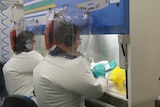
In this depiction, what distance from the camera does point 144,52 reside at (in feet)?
4.68

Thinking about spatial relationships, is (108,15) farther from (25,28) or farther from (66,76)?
(25,28)

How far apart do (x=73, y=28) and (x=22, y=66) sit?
1085 mm

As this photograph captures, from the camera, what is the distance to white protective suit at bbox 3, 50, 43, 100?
240 cm

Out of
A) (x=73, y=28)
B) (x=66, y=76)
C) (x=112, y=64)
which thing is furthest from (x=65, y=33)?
(x=112, y=64)

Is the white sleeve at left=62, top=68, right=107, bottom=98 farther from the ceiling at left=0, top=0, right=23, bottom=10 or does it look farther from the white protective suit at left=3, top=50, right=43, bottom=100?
the ceiling at left=0, top=0, right=23, bottom=10

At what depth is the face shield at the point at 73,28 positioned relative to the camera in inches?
60.7

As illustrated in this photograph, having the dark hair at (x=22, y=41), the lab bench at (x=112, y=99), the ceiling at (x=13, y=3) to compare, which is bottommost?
the lab bench at (x=112, y=99)

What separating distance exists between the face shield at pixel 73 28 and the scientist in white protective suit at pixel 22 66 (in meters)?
0.88

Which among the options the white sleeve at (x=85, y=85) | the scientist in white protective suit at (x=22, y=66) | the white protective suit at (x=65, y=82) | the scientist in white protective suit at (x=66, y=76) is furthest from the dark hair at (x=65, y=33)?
the scientist in white protective suit at (x=22, y=66)

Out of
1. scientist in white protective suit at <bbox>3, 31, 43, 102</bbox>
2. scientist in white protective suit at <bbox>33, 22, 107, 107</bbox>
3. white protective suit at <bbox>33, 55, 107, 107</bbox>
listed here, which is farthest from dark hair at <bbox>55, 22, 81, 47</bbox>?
scientist in white protective suit at <bbox>3, 31, 43, 102</bbox>

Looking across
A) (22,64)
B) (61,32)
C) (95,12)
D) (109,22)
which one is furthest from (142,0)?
(22,64)

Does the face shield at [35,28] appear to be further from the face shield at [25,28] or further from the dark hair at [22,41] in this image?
the dark hair at [22,41]

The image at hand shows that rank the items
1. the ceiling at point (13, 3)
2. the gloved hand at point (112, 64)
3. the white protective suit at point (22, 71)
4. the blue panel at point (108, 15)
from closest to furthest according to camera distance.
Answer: the blue panel at point (108, 15) → the gloved hand at point (112, 64) → the white protective suit at point (22, 71) → the ceiling at point (13, 3)

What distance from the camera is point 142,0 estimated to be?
1376 millimetres
